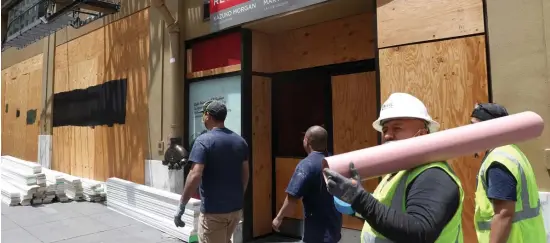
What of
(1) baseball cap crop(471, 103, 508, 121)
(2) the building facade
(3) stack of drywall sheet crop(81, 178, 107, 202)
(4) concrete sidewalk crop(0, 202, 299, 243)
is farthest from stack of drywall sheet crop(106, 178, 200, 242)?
(1) baseball cap crop(471, 103, 508, 121)

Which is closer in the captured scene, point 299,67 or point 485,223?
point 485,223

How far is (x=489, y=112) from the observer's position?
2.50 metres

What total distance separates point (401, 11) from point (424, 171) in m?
2.92

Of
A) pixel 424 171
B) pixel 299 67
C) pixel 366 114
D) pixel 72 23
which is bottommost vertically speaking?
pixel 424 171

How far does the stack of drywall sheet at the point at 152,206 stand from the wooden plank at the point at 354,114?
2236 millimetres

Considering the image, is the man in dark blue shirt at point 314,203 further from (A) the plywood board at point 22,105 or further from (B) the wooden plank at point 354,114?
(A) the plywood board at point 22,105

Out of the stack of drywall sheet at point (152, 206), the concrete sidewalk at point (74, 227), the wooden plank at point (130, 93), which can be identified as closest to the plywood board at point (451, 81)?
the concrete sidewalk at point (74, 227)

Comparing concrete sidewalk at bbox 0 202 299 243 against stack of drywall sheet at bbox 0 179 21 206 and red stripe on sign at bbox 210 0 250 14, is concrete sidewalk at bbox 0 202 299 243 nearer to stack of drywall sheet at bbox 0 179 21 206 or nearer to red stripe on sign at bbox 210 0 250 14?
stack of drywall sheet at bbox 0 179 21 206

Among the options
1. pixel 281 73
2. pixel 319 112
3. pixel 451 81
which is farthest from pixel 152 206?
pixel 451 81

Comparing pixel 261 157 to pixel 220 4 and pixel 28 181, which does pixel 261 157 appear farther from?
pixel 28 181

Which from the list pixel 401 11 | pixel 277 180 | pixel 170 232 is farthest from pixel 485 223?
pixel 170 232

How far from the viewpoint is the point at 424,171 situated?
1532mm

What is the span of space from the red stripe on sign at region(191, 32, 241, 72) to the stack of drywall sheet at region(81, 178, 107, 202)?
3813 mm

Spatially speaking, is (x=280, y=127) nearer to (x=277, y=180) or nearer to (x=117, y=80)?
(x=277, y=180)
